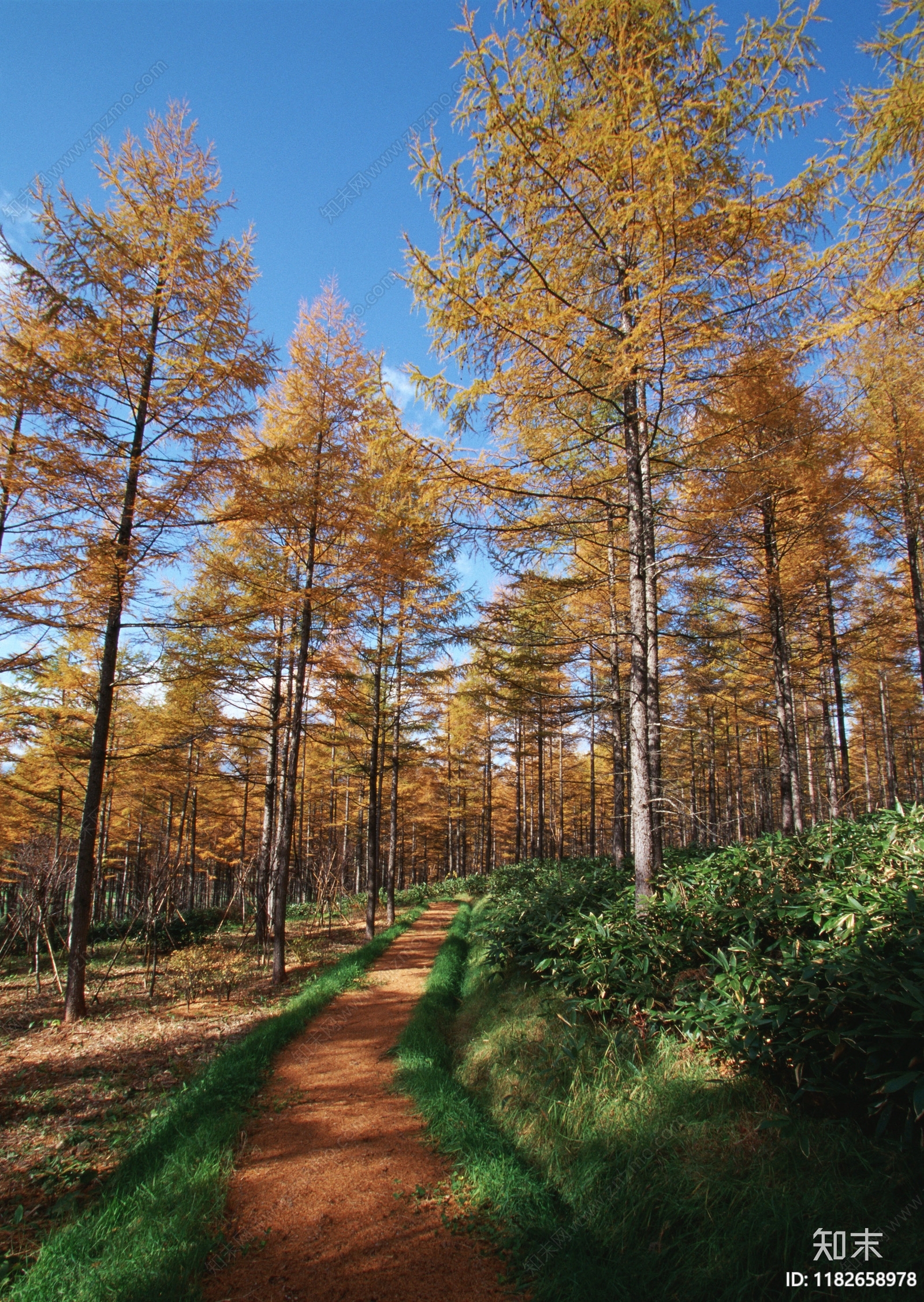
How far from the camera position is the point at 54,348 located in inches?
304

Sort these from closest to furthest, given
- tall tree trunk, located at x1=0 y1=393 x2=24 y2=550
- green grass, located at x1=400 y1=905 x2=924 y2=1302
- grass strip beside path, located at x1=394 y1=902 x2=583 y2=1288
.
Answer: green grass, located at x1=400 y1=905 x2=924 y2=1302 → grass strip beside path, located at x1=394 y1=902 x2=583 y2=1288 → tall tree trunk, located at x1=0 y1=393 x2=24 y2=550

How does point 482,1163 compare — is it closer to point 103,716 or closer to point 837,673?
point 103,716

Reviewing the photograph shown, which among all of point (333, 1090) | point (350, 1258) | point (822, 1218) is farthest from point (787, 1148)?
point (333, 1090)

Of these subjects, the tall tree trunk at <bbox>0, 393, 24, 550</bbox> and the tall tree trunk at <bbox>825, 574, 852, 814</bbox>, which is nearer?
the tall tree trunk at <bbox>0, 393, 24, 550</bbox>

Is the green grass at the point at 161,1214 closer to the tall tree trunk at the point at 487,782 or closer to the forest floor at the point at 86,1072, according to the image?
the forest floor at the point at 86,1072

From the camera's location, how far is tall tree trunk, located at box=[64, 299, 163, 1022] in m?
7.14

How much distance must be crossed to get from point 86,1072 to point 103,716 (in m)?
4.15

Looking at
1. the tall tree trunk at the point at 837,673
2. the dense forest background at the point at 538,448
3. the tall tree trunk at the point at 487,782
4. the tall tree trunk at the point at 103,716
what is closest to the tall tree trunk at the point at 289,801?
the dense forest background at the point at 538,448

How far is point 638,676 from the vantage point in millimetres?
5355

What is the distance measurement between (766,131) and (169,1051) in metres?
11.2

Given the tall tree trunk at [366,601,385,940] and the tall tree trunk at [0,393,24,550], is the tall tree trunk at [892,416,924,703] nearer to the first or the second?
the tall tree trunk at [366,601,385,940]

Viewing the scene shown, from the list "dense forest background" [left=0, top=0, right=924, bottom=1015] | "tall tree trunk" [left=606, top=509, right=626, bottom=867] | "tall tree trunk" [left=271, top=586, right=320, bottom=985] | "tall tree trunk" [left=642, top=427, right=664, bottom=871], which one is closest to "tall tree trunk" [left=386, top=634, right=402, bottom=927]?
"dense forest background" [left=0, top=0, right=924, bottom=1015]

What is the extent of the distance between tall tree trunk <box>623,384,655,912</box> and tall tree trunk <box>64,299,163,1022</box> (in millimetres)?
6392

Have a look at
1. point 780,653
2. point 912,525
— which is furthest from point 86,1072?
point 912,525
